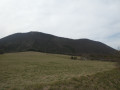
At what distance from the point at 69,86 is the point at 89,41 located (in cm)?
14670

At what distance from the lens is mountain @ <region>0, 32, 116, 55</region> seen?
4921 inches

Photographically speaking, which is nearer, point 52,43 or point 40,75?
point 40,75

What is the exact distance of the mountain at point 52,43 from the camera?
125000 millimetres

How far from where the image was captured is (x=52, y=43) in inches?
5374

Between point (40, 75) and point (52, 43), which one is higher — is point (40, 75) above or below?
below

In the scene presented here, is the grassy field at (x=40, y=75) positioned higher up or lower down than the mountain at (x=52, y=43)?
lower down

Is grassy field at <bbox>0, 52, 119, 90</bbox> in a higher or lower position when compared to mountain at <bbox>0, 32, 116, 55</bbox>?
lower

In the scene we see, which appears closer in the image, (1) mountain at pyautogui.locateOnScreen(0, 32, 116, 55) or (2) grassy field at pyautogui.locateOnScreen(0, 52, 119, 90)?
(2) grassy field at pyautogui.locateOnScreen(0, 52, 119, 90)

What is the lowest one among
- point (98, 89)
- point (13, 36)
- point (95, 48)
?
point (98, 89)

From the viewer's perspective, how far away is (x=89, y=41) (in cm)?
15675

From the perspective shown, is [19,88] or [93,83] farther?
[93,83]

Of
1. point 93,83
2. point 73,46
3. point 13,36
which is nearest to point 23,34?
point 13,36

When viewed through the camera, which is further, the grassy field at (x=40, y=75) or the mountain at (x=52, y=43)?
the mountain at (x=52, y=43)

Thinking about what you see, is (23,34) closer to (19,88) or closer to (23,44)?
(23,44)
